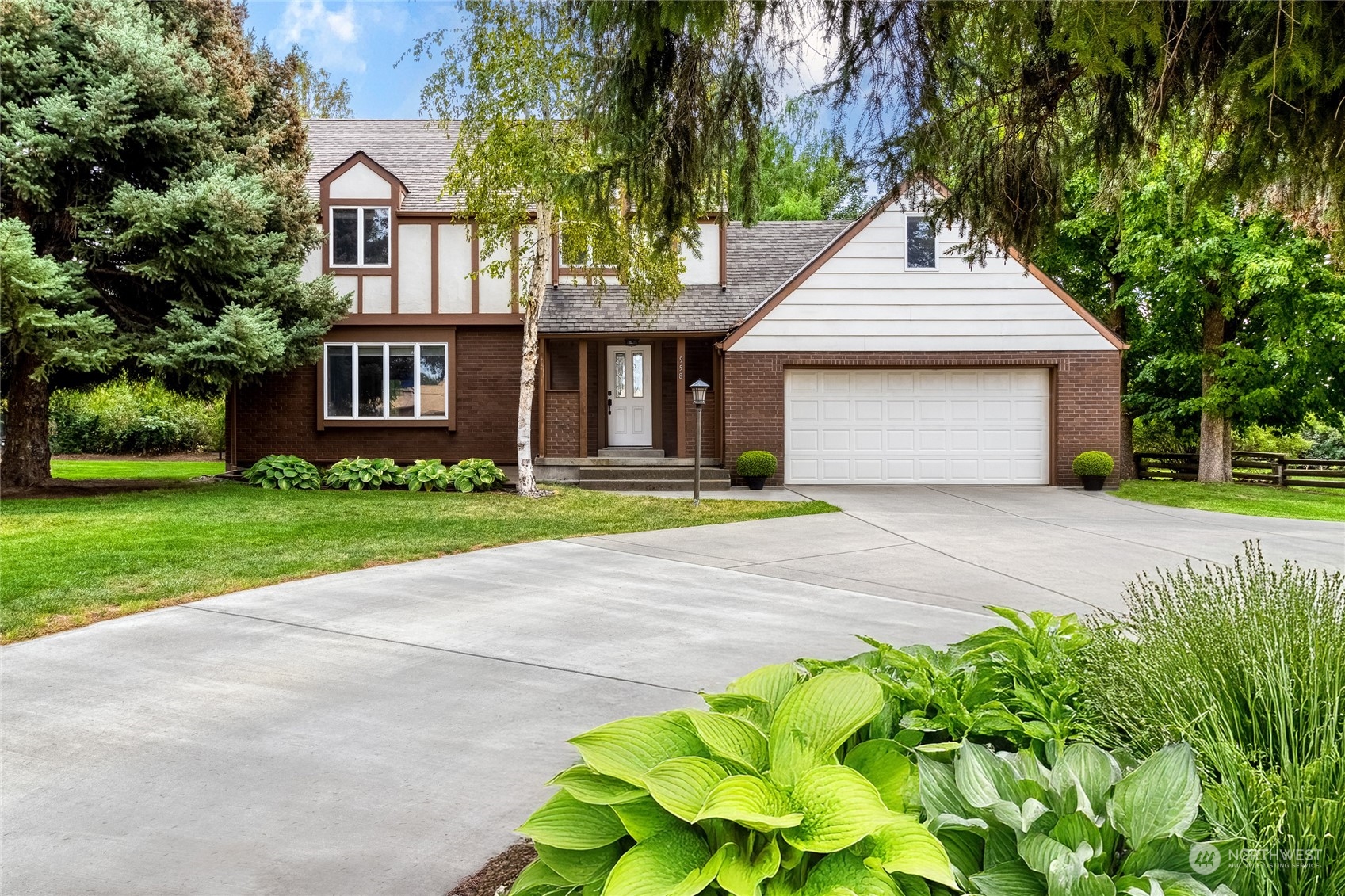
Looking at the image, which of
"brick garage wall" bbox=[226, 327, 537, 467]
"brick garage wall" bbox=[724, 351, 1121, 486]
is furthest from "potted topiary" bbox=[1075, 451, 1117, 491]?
"brick garage wall" bbox=[226, 327, 537, 467]

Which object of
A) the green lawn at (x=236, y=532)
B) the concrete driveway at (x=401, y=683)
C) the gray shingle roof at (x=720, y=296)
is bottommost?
the concrete driveway at (x=401, y=683)

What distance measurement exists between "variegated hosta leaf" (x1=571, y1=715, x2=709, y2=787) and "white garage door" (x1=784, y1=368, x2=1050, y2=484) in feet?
47.8

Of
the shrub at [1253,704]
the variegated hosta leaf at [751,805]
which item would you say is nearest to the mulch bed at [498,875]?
the variegated hosta leaf at [751,805]

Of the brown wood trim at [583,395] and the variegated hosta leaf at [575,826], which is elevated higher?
the brown wood trim at [583,395]

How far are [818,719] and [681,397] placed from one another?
49.3 ft

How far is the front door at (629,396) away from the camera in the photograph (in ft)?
59.0

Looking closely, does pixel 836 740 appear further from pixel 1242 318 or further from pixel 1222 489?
pixel 1242 318

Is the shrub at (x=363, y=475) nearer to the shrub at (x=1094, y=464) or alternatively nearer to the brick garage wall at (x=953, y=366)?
the brick garage wall at (x=953, y=366)

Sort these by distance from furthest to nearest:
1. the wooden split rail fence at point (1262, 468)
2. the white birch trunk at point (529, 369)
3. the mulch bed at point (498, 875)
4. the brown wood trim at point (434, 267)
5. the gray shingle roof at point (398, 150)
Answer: the wooden split rail fence at point (1262, 468)
the gray shingle roof at point (398, 150)
the brown wood trim at point (434, 267)
the white birch trunk at point (529, 369)
the mulch bed at point (498, 875)

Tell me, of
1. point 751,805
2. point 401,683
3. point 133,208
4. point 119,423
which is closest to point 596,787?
point 751,805

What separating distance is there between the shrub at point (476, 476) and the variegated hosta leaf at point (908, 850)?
45.0 feet

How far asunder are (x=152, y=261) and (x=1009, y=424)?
1479 cm

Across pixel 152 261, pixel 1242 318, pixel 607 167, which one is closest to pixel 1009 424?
pixel 1242 318

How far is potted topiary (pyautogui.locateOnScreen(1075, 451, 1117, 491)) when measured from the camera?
51.2 feet
